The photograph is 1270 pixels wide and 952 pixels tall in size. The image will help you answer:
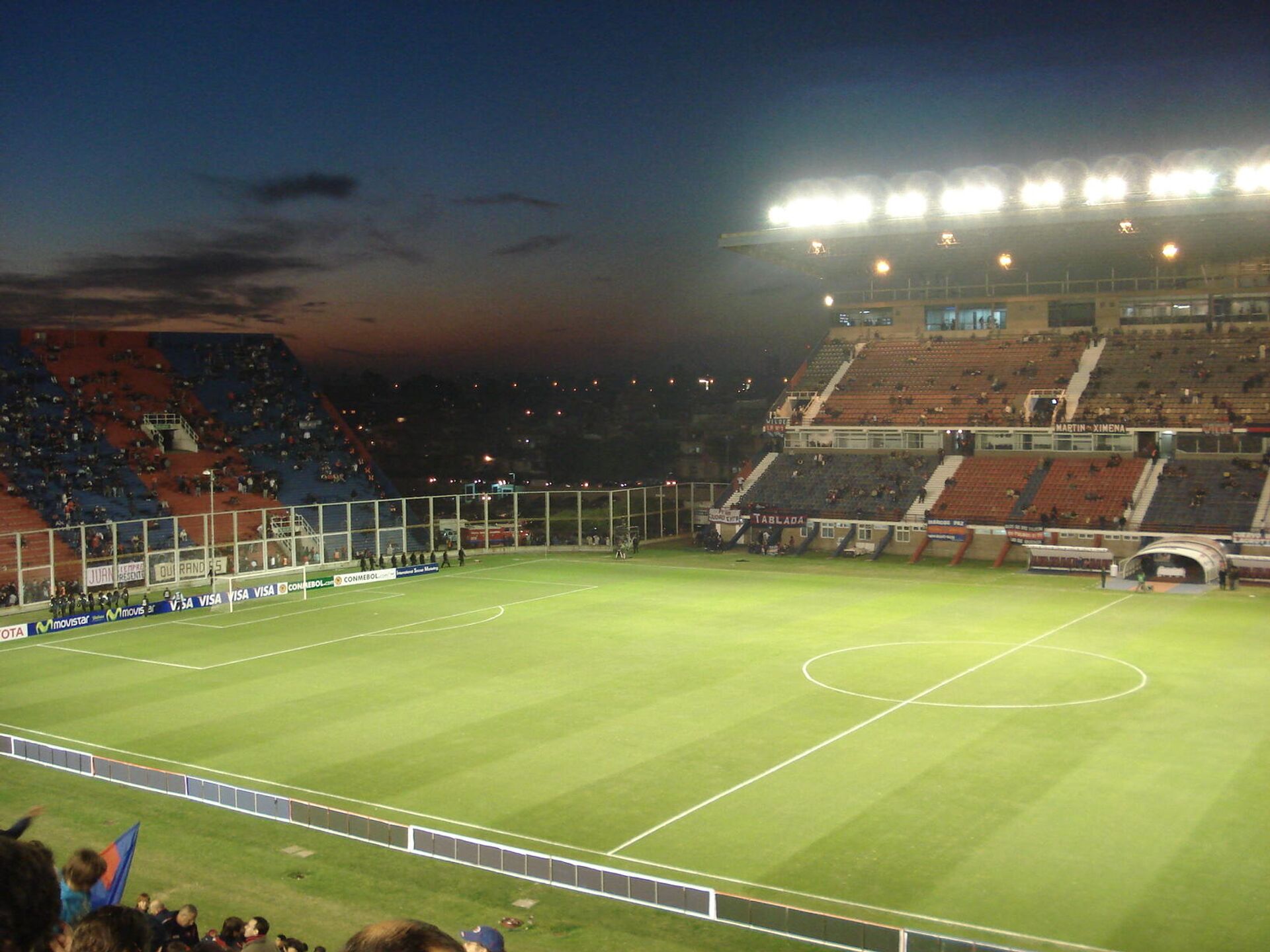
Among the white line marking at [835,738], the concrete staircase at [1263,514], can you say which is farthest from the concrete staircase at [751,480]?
the white line marking at [835,738]

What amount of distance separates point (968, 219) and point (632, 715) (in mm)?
33194

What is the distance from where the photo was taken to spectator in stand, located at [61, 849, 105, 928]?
7137 millimetres

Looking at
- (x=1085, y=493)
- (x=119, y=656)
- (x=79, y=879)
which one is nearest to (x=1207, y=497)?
(x=1085, y=493)

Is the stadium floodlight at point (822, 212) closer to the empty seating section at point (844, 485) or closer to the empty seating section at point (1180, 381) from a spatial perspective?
the empty seating section at point (844, 485)

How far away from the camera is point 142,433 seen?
2092 inches

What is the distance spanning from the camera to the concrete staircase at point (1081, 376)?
174 ft

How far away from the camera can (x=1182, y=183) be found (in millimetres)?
45906

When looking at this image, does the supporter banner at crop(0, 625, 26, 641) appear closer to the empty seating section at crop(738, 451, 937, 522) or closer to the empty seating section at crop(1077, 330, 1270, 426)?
the empty seating section at crop(738, 451, 937, 522)

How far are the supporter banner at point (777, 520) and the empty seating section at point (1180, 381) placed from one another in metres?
13.0

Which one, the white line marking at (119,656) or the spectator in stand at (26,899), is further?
the white line marking at (119,656)

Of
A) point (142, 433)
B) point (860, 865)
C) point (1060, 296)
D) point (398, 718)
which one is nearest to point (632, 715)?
point (398, 718)

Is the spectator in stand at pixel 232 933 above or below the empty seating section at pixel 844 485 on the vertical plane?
below

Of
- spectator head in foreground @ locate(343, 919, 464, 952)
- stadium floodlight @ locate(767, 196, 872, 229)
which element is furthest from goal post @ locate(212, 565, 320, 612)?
spectator head in foreground @ locate(343, 919, 464, 952)

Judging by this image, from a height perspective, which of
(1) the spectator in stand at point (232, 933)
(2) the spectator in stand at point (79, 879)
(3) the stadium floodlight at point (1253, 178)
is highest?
(3) the stadium floodlight at point (1253, 178)
